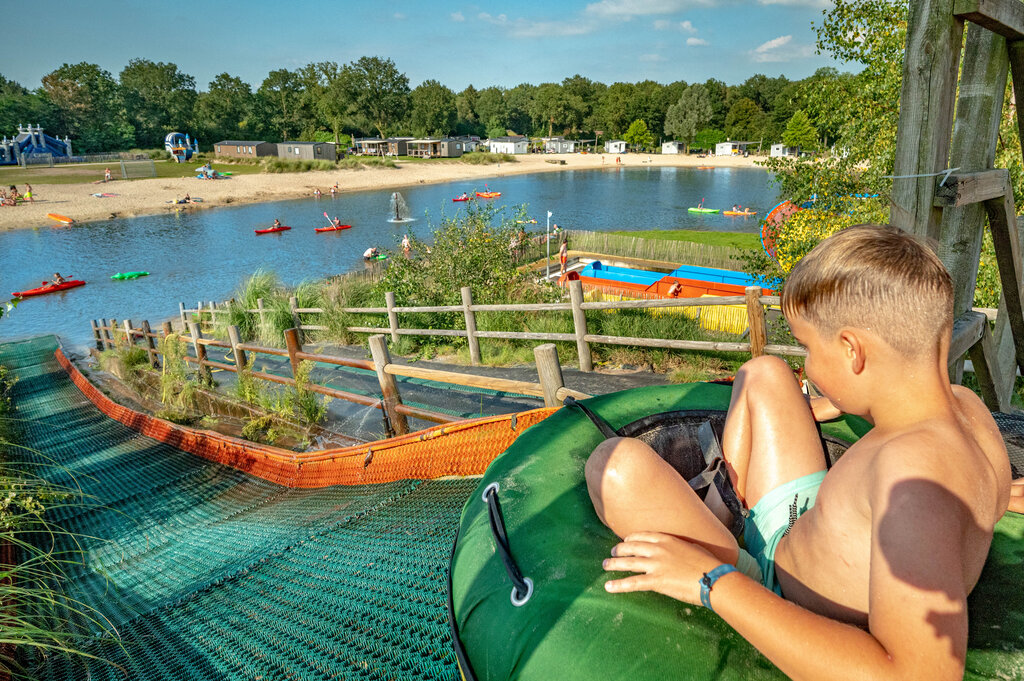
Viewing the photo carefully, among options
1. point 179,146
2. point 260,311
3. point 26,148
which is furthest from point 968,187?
point 26,148

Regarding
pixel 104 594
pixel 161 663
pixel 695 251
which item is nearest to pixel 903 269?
pixel 161 663

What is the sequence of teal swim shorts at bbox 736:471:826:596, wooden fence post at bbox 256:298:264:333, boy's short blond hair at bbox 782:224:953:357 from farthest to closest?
wooden fence post at bbox 256:298:264:333 < teal swim shorts at bbox 736:471:826:596 < boy's short blond hair at bbox 782:224:953:357

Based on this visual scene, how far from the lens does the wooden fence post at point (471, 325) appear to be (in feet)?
25.7

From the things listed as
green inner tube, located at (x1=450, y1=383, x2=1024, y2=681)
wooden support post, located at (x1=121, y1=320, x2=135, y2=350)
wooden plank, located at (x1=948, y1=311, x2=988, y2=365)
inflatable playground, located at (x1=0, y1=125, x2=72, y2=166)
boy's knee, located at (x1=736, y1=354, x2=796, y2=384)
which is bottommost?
wooden support post, located at (x1=121, y1=320, x2=135, y2=350)

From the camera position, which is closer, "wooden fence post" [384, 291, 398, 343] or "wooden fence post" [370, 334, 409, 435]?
"wooden fence post" [370, 334, 409, 435]

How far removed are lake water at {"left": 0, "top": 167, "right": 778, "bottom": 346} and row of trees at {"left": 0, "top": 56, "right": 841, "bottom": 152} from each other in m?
31.2

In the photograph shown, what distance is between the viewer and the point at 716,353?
23.1 ft

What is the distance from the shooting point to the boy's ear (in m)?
1.11

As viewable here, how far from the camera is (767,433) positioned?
65.0 inches

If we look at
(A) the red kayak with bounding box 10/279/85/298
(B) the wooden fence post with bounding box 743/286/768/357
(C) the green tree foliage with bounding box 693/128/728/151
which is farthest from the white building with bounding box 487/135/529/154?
(B) the wooden fence post with bounding box 743/286/768/357

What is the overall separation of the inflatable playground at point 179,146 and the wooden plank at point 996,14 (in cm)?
7550

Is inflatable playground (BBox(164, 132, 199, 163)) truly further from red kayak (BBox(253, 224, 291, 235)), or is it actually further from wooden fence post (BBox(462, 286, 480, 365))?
wooden fence post (BBox(462, 286, 480, 365))

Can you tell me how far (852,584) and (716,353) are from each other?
6.19 meters

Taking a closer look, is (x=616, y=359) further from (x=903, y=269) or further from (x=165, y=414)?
(x=903, y=269)
